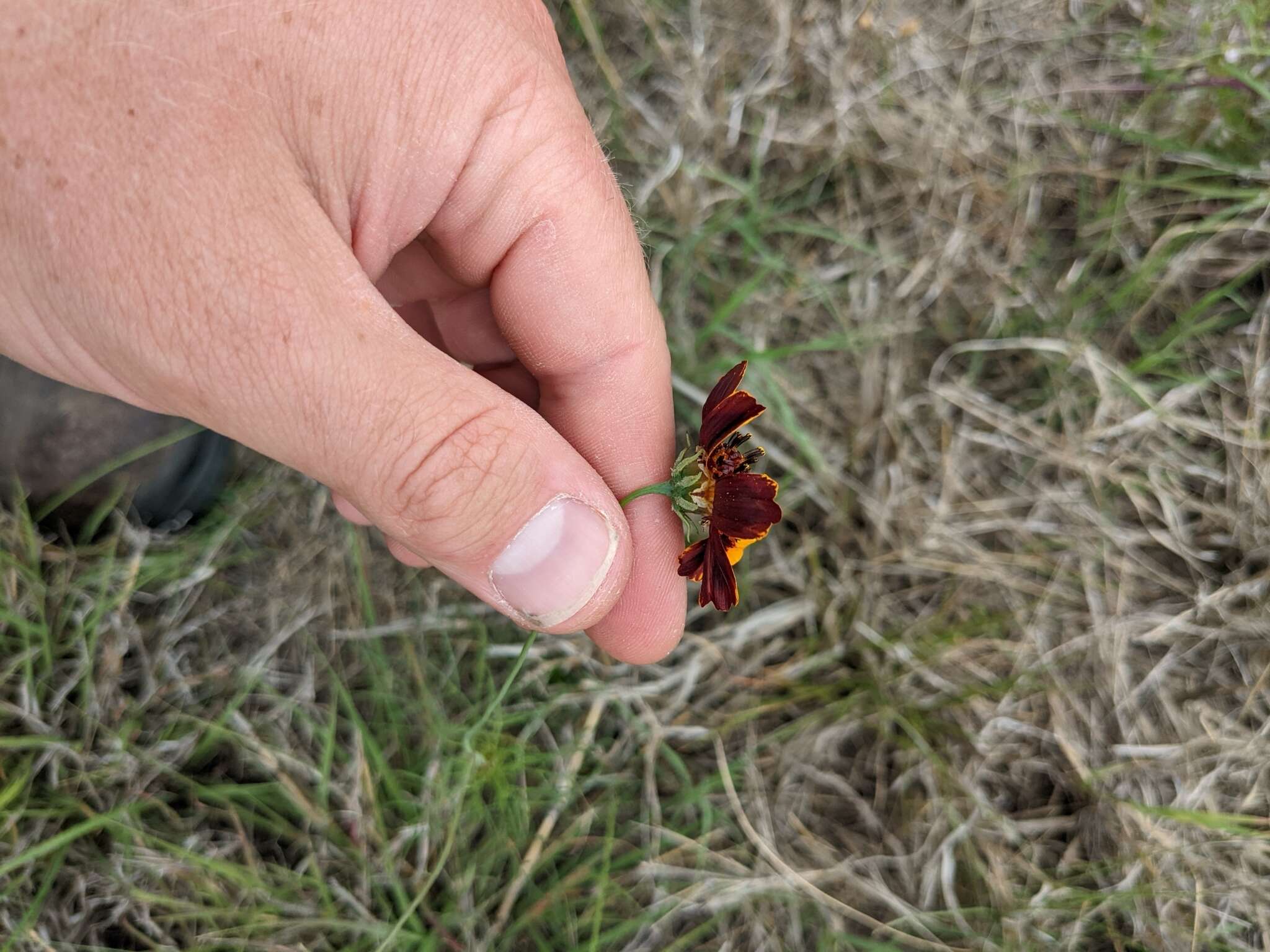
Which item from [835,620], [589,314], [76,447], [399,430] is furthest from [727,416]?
[76,447]

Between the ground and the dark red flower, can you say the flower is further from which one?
the ground

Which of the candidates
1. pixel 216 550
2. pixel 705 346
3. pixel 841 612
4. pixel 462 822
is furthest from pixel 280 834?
pixel 705 346

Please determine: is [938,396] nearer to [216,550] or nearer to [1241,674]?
[1241,674]

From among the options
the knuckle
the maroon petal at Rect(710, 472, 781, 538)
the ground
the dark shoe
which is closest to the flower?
the maroon petal at Rect(710, 472, 781, 538)

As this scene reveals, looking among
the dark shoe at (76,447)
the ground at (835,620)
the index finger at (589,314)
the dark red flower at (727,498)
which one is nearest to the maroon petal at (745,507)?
the dark red flower at (727,498)

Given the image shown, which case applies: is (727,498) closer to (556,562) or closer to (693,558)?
(693,558)

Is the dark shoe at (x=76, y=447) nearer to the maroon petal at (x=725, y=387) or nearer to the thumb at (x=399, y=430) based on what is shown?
the thumb at (x=399, y=430)
